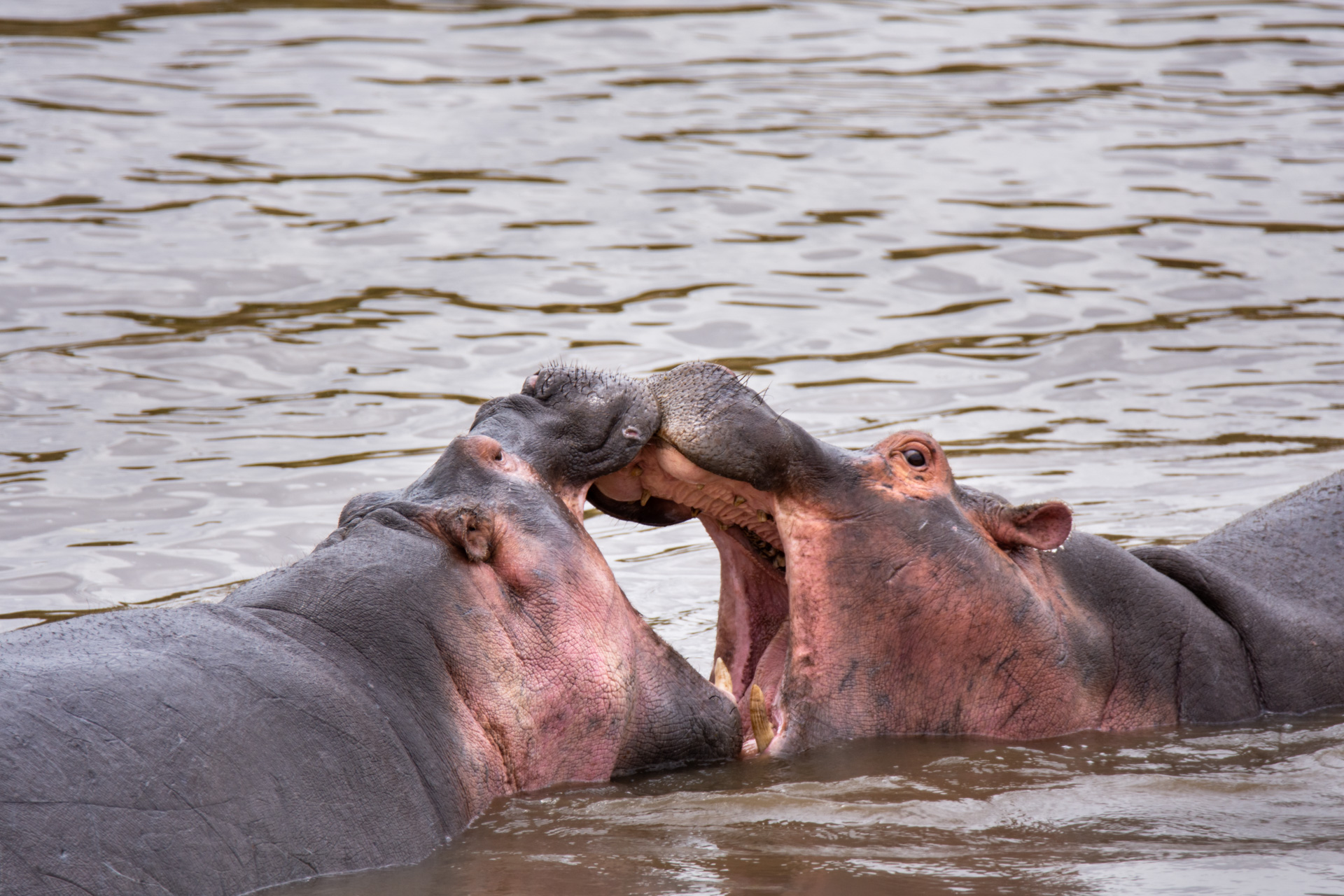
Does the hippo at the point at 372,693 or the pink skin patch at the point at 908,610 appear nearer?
the hippo at the point at 372,693

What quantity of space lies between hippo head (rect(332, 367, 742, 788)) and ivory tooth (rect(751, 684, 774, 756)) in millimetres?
166

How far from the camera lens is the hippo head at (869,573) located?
17.4 feet

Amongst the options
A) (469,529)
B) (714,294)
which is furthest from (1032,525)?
(714,294)

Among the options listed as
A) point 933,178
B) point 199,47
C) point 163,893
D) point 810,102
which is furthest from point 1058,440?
point 199,47

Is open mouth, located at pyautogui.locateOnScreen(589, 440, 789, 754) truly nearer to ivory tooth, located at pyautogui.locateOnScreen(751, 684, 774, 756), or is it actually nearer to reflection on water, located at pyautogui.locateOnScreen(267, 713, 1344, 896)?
ivory tooth, located at pyautogui.locateOnScreen(751, 684, 774, 756)

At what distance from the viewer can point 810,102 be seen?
15.7m

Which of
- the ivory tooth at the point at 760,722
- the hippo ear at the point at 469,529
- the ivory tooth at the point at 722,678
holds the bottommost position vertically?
the ivory tooth at the point at 760,722

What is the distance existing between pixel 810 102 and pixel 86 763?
1275 cm

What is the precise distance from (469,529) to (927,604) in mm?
1471

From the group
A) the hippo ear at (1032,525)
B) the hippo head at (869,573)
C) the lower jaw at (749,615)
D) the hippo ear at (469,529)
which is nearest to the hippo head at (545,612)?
the hippo ear at (469,529)

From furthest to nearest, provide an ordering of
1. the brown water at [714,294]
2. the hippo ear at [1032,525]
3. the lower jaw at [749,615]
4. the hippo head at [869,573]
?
the lower jaw at [749,615]
the hippo ear at [1032,525]
the hippo head at [869,573]
the brown water at [714,294]

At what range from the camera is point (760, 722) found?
17.5 feet

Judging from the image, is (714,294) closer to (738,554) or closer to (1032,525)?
(738,554)

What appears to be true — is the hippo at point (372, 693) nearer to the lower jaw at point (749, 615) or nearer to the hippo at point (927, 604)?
the hippo at point (927, 604)
